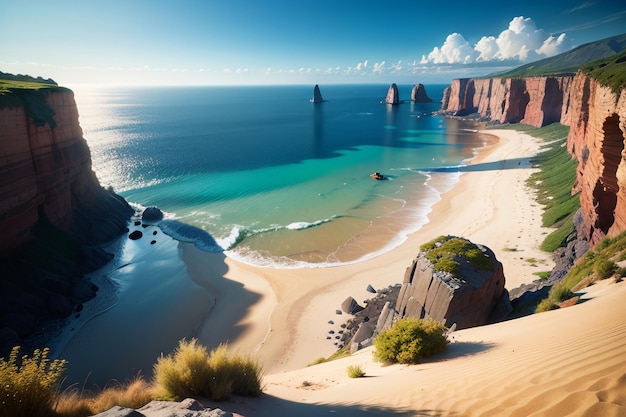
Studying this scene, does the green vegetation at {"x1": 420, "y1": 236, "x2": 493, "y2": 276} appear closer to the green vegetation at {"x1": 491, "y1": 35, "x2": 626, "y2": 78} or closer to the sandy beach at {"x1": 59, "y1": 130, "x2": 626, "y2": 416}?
the sandy beach at {"x1": 59, "y1": 130, "x2": 626, "y2": 416}

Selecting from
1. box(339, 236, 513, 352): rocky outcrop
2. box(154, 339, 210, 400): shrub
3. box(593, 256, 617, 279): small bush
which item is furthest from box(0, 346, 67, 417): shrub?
box(593, 256, 617, 279): small bush

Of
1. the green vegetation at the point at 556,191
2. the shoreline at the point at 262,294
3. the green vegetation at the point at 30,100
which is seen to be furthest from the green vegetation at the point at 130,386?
the green vegetation at the point at 556,191

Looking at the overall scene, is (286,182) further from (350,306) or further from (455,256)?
(455,256)

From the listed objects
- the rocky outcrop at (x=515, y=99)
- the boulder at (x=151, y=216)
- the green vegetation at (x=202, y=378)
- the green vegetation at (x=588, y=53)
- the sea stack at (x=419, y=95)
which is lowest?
the boulder at (x=151, y=216)

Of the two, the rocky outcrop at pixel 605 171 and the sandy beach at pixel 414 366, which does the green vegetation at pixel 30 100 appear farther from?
the rocky outcrop at pixel 605 171

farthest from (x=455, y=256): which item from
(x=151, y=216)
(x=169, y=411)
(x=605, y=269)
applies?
(x=151, y=216)

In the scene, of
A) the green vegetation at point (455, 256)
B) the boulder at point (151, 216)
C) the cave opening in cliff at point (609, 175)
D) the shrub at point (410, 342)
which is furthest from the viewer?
the boulder at point (151, 216)
